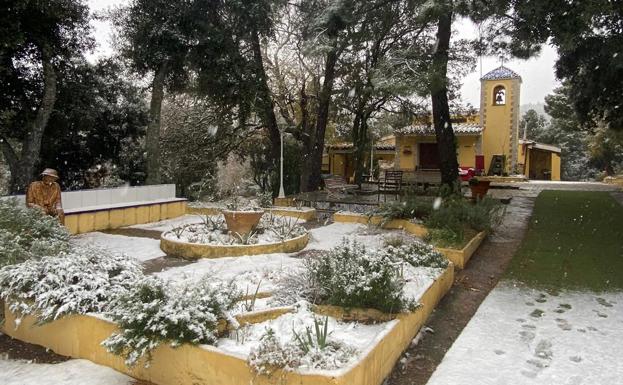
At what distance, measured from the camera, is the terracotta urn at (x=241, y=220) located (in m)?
7.62

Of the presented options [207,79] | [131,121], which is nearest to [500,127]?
[207,79]

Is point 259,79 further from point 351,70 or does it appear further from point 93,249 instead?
point 93,249

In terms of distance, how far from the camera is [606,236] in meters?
8.47

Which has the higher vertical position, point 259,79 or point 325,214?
point 259,79

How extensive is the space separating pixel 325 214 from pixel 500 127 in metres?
16.8

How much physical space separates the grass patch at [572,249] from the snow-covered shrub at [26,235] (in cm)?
616

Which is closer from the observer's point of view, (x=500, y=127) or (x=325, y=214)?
(x=325, y=214)

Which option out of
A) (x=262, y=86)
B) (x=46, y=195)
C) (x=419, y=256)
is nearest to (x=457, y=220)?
(x=419, y=256)

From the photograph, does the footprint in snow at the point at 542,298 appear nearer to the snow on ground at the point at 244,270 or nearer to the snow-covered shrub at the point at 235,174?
the snow on ground at the point at 244,270

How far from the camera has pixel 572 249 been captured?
24.7 ft

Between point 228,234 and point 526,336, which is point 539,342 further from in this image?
point 228,234

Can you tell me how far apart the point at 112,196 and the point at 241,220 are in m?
3.95

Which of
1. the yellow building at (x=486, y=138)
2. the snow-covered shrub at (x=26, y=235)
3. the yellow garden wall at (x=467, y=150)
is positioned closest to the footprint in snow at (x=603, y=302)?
the snow-covered shrub at (x=26, y=235)

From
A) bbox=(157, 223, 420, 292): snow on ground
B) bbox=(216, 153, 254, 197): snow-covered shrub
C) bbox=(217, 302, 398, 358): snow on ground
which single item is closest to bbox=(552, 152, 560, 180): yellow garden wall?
bbox=(216, 153, 254, 197): snow-covered shrub
